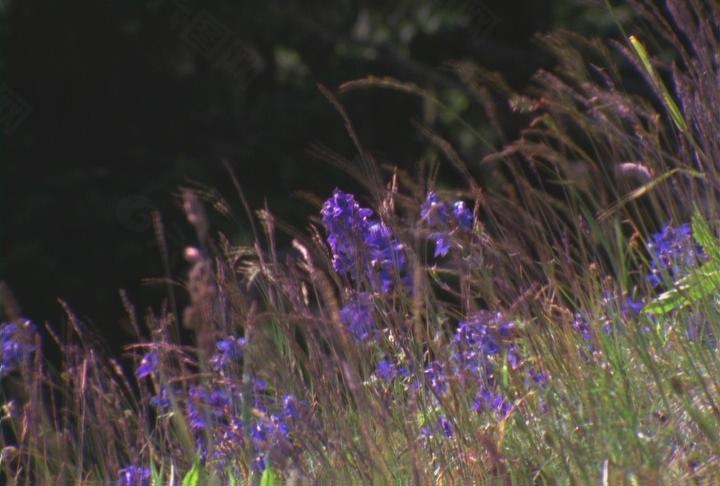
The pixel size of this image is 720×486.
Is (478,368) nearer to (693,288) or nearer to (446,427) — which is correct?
(446,427)

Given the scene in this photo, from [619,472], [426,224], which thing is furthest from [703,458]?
[426,224]

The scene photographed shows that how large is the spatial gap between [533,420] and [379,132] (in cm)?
941

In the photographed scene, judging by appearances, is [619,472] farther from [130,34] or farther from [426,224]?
[130,34]

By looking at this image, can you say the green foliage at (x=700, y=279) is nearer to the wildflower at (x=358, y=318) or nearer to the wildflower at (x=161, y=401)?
the wildflower at (x=358, y=318)

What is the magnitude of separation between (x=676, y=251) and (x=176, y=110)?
28.0 ft

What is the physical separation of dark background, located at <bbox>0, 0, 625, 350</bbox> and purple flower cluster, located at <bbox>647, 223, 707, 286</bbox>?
665 cm

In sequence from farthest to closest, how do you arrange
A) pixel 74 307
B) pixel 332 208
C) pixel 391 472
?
pixel 74 307, pixel 332 208, pixel 391 472

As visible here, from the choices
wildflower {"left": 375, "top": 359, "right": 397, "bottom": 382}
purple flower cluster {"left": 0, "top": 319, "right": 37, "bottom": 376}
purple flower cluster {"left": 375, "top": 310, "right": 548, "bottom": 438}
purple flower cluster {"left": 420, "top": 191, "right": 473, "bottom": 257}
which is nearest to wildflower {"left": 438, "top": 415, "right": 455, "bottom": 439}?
purple flower cluster {"left": 375, "top": 310, "right": 548, "bottom": 438}

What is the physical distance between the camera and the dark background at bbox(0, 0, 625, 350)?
35.2 ft

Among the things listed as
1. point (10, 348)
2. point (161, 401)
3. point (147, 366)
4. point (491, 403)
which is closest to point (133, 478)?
point (161, 401)

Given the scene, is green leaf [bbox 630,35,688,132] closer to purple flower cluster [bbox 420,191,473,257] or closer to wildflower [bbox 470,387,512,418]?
purple flower cluster [bbox 420,191,473,257]

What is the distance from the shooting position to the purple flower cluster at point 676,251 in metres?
3.36

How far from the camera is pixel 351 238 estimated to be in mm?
3320

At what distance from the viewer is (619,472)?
2.48 meters
